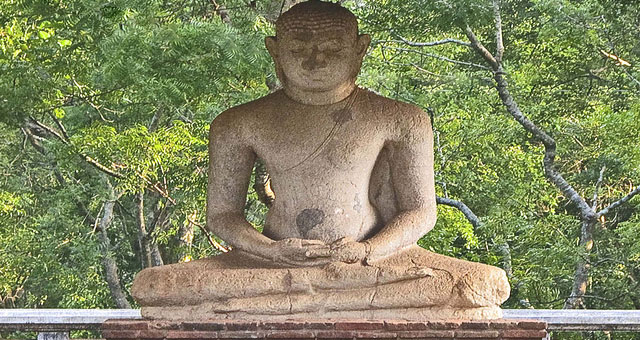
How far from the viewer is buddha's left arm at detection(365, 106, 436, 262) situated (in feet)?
18.5

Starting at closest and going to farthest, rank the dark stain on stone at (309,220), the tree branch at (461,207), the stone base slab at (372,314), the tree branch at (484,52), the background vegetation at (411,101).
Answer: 1. the stone base slab at (372,314)
2. the dark stain on stone at (309,220)
3. the background vegetation at (411,101)
4. the tree branch at (484,52)
5. the tree branch at (461,207)

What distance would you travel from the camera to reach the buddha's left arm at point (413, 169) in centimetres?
563

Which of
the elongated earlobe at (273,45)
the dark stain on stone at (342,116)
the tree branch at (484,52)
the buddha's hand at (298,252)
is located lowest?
the buddha's hand at (298,252)

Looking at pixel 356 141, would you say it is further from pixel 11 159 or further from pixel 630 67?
pixel 11 159

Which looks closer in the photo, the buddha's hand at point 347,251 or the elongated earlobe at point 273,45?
the buddha's hand at point 347,251

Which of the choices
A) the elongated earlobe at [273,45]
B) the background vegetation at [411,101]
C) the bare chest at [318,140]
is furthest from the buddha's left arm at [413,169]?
the background vegetation at [411,101]

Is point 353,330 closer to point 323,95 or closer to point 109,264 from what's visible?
point 323,95

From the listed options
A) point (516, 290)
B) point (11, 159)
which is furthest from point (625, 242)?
point (11, 159)

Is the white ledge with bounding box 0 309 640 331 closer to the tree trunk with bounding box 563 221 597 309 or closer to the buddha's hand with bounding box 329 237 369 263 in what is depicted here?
the buddha's hand with bounding box 329 237 369 263

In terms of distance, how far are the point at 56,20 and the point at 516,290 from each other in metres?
6.20

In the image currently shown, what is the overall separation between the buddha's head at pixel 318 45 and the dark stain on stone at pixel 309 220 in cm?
69

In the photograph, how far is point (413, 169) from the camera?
18.6 feet

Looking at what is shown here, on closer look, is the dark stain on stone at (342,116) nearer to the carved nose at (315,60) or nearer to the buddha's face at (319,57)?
the buddha's face at (319,57)

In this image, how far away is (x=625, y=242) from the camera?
1151cm
